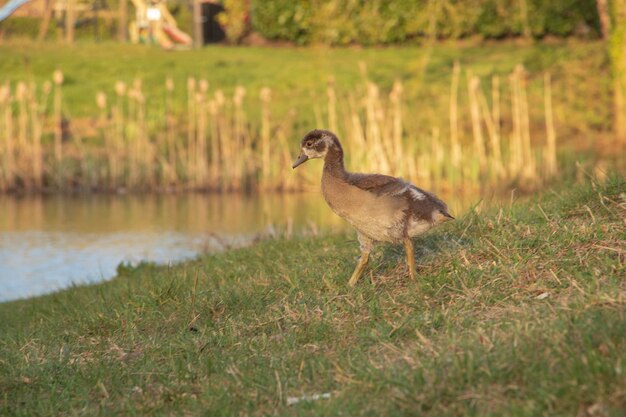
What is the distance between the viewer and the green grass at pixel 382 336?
525 cm

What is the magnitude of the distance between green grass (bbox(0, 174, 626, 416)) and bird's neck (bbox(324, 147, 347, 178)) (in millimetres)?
807

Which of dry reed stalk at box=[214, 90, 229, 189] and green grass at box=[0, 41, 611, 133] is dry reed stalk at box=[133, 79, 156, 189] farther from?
green grass at box=[0, 41, 611, 133]

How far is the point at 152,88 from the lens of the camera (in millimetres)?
28297

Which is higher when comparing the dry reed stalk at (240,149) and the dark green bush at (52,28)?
the dark green bush at (52,28)

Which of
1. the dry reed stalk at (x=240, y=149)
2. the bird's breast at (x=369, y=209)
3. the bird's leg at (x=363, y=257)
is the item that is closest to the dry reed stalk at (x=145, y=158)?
the dry reed stalk at (x=240, y=149)

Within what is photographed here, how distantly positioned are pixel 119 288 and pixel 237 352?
13.3ft

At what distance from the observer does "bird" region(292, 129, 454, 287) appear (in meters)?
7.26

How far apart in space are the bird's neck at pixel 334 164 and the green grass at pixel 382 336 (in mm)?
807

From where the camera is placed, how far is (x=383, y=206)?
725cm

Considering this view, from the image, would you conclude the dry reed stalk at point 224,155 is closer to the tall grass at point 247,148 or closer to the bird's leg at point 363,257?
the tall grass at point 247,148

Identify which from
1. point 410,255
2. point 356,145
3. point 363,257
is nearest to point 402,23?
point 356,145

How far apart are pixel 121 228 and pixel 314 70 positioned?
1364 cm

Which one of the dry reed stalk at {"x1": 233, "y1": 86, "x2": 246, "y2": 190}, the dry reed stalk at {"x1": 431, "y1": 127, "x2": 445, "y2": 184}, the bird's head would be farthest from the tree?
the bird's head

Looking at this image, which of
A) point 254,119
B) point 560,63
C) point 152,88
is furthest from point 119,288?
point 560,63
